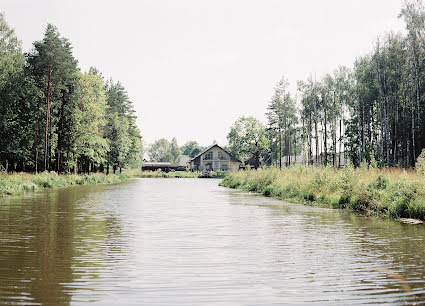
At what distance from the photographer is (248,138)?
4368 inches

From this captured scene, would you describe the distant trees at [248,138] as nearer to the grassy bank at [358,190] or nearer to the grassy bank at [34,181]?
the grassy bank at [34,181]

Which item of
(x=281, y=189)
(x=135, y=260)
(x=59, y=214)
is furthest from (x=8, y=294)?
(x=281, y=189)

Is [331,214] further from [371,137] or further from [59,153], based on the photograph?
[371,137]

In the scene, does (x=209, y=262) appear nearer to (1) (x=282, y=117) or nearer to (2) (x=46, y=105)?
(2) (x=46, y=105)

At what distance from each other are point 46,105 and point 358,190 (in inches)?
1661

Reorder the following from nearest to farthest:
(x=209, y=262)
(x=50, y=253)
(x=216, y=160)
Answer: (x=209, y=262) → (x=50, y=253) → (x=216, y=160)

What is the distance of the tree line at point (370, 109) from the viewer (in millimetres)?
49250

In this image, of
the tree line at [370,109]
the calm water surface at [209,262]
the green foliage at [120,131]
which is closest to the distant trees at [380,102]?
the tree line at [370,109]

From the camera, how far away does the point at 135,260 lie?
31.1 ft

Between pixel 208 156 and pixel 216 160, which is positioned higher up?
pixel 208 156

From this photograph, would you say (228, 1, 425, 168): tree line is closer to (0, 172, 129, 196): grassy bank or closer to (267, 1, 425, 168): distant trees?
(267, 1, 425, 168): distant trees

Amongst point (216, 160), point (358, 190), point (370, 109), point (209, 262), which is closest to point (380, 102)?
point (370, 109)

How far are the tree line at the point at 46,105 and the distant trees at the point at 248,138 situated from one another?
52395 mm

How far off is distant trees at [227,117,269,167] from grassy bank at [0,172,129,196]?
54.9 m
